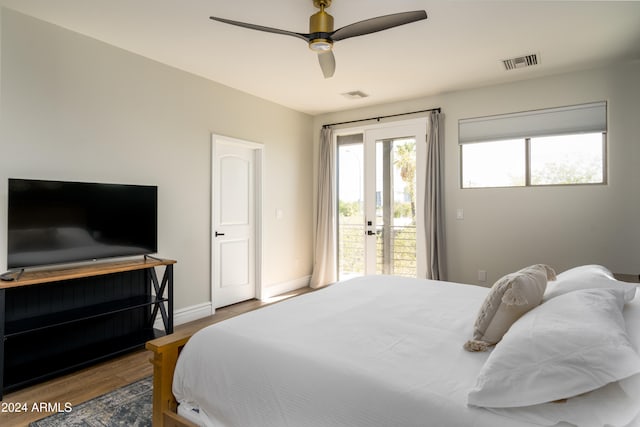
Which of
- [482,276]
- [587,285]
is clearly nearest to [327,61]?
[587,285]

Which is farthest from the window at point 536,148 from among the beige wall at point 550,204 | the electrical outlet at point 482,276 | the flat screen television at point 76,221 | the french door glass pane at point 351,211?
the flat screen television at point 76,221

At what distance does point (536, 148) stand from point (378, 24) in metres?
2.84

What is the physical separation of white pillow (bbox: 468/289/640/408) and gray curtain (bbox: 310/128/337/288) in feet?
13.8

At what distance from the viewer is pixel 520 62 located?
3547 mm

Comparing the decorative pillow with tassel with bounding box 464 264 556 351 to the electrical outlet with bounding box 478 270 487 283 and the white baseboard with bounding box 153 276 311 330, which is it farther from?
the white baseboard with bounding box 153 276 311 330

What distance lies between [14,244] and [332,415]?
256cm

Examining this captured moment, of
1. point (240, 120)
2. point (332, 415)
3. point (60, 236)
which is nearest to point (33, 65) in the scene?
point (60, 236)

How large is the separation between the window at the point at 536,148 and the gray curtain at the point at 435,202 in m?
0.28

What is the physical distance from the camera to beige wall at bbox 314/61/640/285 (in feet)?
11.7

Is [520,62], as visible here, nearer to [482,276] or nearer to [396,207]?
[396,207]

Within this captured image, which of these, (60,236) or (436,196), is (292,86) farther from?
(60,236)

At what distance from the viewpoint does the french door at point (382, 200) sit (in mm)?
4754

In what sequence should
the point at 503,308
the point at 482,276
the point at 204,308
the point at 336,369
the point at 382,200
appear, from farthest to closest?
1. the point at 382,200
2. the point at 482,276
3. the point at 204,308
4. the point at 503,308
5. the point at 336,369

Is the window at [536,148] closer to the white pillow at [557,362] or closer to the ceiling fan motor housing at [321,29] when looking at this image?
the ceiling fan motor housing at [321,29]
